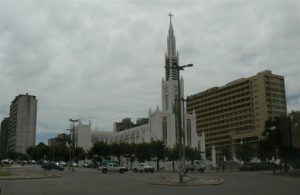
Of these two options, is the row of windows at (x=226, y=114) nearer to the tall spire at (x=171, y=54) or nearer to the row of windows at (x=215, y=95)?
the row of windows at (x=215, y=95)

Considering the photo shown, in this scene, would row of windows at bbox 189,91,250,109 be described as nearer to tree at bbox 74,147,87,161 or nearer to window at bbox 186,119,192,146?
window at bbox 186,119,192,146

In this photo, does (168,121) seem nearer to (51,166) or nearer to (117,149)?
(117,149)

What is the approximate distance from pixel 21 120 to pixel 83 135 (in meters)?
25.8

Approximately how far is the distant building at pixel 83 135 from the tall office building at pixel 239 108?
49456mm

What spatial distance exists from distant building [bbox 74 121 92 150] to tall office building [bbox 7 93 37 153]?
22.1m

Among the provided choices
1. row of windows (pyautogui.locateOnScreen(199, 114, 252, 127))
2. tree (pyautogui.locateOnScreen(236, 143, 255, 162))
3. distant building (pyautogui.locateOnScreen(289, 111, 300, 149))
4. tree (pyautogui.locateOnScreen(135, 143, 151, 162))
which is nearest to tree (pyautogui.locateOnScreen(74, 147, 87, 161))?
tree (pyautogui.locateOnScreen(135, 143, 151, 162))

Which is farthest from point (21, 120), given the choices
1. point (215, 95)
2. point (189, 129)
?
point (215, 95)

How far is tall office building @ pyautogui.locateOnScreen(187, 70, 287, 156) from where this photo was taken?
154 metres

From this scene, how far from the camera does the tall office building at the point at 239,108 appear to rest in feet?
506

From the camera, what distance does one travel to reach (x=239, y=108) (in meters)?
166

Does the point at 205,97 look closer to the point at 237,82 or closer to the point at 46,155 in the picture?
the point at 237,82

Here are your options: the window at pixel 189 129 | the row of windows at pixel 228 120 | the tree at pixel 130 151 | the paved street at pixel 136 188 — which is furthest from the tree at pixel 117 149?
the paved street at pixel 136 188

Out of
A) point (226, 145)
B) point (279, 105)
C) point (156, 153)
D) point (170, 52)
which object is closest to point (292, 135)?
point (156, 153)

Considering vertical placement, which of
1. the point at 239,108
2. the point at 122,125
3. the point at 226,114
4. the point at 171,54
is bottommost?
the point at 122,125
